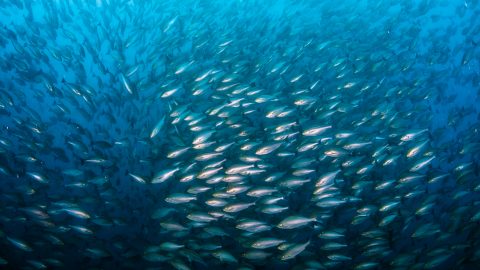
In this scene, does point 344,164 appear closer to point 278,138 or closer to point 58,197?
point 278,138

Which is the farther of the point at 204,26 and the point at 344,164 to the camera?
the point at 204,26

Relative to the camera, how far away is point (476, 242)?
29.2ft

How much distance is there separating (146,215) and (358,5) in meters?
11.5

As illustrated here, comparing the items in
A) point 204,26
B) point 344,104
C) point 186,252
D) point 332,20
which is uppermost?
point 332,20

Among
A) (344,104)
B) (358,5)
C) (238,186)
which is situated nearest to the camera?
(238,186)

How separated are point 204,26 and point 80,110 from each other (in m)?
4.55

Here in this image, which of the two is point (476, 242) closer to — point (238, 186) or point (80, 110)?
point (238, 186)

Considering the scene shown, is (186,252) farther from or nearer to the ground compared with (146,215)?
nearer to the ground

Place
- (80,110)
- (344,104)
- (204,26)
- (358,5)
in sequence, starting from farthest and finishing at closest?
(358,5) → (204,26) → (80,110) → (344,104)

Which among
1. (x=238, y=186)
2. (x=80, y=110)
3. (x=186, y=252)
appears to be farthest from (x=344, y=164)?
(x=80, y=110)

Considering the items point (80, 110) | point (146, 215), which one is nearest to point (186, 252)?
point (80, 110)

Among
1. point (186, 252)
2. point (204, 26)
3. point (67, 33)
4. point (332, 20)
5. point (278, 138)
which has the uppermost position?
point (332, 20)

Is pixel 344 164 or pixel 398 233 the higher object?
pixel 344 164

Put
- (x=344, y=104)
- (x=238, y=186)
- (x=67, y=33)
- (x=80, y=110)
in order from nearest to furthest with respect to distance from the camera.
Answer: (x=238, y=186) → (x=344, y=104) → (x=80, y=110) → (x=67, y=33)
